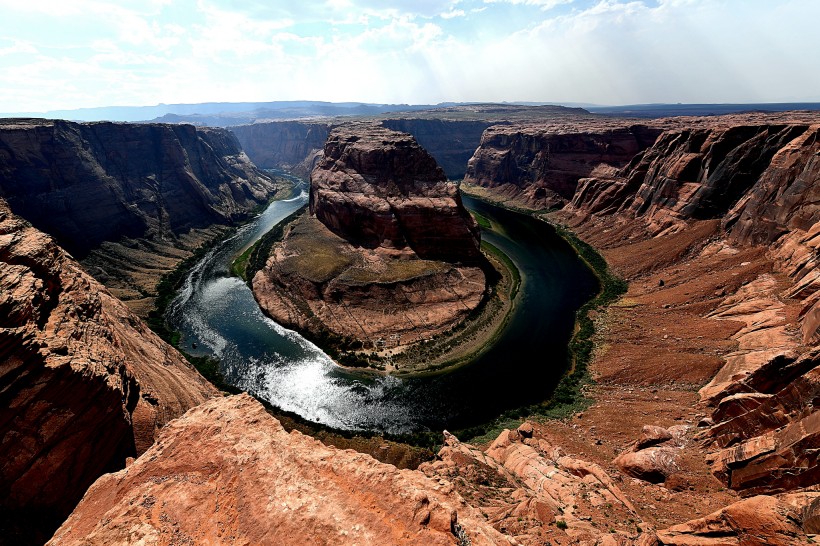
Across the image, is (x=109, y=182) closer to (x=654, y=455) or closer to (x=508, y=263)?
(x=508, y=263)

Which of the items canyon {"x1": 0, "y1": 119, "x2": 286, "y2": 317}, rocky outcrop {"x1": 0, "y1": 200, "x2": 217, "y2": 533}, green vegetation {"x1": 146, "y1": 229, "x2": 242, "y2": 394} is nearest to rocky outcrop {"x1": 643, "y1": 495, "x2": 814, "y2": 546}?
rocky outcrop {"x1": 0, "y1": 200, "x2": 217, "y2": 533}

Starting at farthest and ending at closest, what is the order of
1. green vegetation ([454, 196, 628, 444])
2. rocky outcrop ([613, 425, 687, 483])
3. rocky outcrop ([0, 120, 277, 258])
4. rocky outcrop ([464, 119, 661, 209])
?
rocky outcrop ([464, 119, 661, 209]) → rocky outcrop ([0, 120, 277, 258]) → green vegetation ([454, 196, 628, 444]) → rocky outcrop ([613, 425, 687, 483])

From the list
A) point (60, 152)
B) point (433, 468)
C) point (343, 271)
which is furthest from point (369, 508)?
point (60, 152)

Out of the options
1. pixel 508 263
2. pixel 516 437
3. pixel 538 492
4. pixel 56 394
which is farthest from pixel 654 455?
pixel 508 263

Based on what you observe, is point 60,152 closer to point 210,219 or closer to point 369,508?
point 210,219

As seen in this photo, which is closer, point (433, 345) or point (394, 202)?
point (433, 345)

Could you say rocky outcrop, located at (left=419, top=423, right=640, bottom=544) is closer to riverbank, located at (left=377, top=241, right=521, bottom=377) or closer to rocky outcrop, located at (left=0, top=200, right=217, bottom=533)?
rocky outcrop, located at (left=0, top=200, right=217, bottom=533)
